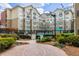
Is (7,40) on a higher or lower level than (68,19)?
lower

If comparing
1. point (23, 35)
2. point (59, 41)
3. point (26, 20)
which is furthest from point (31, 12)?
point (59, 41)

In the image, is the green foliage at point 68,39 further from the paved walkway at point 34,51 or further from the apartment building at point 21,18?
the apartment building at point 21,18

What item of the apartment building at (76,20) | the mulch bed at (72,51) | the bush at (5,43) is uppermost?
the apartment building at (76,20)

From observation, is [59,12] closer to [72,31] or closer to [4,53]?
[72,31]

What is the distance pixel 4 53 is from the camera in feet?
9.11

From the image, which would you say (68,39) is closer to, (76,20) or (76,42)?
(76,42)

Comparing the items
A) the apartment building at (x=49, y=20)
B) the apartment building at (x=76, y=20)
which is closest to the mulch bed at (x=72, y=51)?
the apartment building at (x=76, y=20)

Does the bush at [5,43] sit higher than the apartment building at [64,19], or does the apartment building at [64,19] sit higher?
the apartment building at [64,19]

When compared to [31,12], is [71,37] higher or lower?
lower

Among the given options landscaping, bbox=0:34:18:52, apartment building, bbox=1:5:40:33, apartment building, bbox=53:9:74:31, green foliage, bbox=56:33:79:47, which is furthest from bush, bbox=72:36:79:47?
landscaping, bbox=0:34:18:52

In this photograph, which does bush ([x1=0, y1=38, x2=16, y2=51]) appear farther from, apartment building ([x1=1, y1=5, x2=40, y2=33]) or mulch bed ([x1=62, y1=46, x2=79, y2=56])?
mulch bed ([x1=62, y1=46, x2=79, y2=56])

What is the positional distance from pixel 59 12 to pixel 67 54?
55 cm

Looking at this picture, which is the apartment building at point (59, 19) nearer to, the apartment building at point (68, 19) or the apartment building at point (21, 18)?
the apartment building at point (68, 19)

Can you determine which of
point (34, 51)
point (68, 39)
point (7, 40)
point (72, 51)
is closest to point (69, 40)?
point (68, 39)
